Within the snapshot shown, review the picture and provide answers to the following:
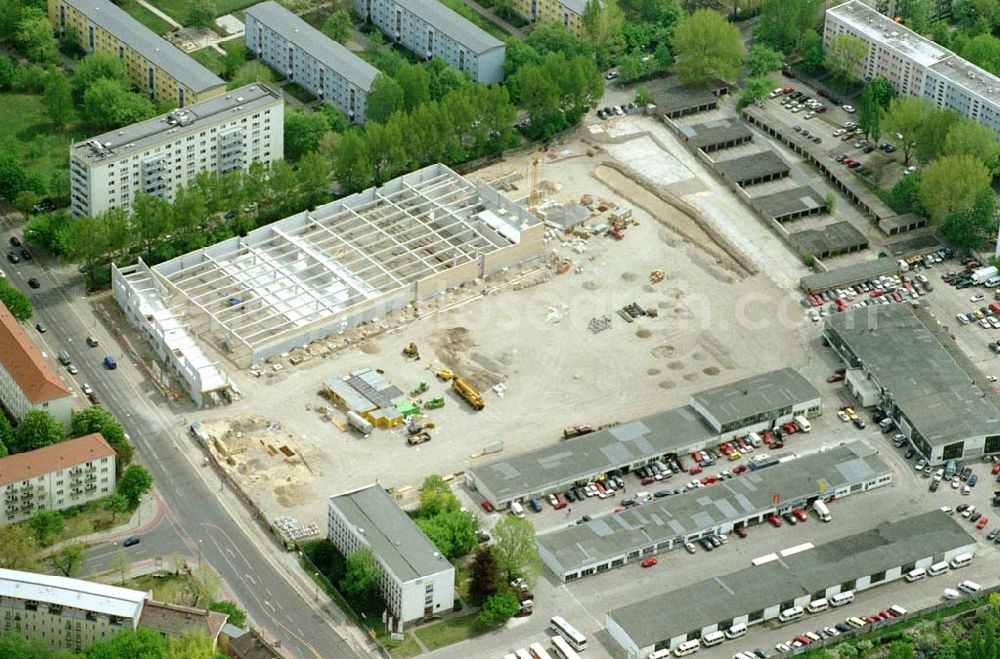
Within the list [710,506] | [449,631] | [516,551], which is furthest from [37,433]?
[710,506]

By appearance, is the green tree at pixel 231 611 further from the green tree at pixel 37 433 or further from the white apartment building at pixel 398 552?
the green tree at pixel 37 433

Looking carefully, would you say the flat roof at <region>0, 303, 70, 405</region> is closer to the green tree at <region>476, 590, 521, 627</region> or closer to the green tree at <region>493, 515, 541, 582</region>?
the green tree at <region>493, 515, 541, 582</region>

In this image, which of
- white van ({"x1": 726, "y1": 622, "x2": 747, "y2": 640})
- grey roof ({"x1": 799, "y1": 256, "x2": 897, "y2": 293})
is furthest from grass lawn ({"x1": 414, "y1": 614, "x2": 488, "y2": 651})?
grey roof ({"x1": 799, "y1": 256, "x2": 897, "y2": 293})

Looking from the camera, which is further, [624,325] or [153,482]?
[624,325]

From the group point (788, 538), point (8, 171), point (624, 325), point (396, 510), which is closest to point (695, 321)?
point (624, 325)

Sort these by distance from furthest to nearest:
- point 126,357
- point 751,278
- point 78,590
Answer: point 751,278 → point 126,357 → point 78,590

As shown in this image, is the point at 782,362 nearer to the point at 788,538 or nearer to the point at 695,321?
the point at 695,321

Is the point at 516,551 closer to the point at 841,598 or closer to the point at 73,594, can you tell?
the point at 841,598
